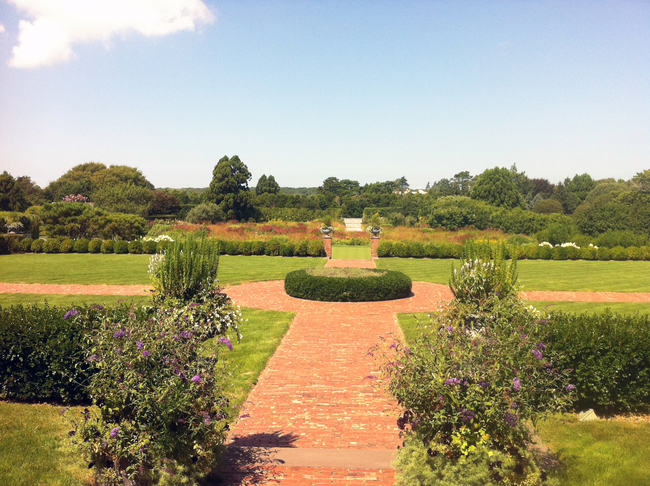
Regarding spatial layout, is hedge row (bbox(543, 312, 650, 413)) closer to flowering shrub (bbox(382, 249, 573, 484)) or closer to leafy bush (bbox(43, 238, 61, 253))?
flowering shrub (bbox(382, 249, 573, 484))

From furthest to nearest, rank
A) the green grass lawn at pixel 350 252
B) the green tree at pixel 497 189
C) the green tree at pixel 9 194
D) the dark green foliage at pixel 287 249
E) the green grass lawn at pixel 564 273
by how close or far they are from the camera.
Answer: the green tree at pixel 497 189, the green tree at pixel 9 194, the dark green foliage at pixel 287 249, the green grass lawn at pixel 350 252, the green grass lawn at pixel 564 273

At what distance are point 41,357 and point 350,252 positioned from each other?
773 inches

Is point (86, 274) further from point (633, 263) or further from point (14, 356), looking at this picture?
point (633, 263)

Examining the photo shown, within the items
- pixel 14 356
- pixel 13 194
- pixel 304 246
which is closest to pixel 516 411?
pixel 14 356

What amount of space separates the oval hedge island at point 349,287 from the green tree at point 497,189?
49.3 metres

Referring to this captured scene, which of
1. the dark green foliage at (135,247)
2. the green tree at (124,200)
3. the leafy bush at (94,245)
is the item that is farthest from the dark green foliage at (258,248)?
the green tree at (124,200)

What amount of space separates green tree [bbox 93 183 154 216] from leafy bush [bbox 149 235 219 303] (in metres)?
29.7

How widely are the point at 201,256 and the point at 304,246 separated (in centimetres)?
1459

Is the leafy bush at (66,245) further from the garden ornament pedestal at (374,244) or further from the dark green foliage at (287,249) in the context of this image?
the garden ornament pedestal at (374,244)

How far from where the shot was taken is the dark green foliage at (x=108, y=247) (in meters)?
22.6

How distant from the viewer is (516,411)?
11.4ft

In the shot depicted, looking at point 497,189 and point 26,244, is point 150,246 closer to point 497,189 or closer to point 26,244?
point 26,244

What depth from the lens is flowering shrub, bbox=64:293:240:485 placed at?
3.43 m

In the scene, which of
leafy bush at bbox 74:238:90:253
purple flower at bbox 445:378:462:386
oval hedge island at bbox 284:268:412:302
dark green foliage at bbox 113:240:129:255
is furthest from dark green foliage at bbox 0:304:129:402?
leafy bush at bbox 74:238:90:253
